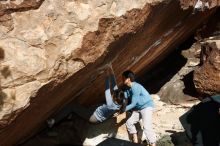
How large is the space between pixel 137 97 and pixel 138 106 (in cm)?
24

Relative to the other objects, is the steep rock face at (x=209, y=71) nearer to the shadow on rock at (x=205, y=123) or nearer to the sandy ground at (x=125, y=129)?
the sandy ground at (x=125, y=129)

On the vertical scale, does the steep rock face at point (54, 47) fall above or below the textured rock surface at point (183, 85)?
above

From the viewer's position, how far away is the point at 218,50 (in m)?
9.97

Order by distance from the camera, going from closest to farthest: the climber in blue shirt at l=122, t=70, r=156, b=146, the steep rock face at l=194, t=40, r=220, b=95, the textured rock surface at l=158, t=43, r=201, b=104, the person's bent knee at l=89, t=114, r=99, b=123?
the climber in blue shirt at l=122, t=70, r=156, b=146 < the person's bent knee at l=89, t=114, r=99, b=123 < the steep rock face at l=194, t=40, r=220, b=95 < the textured rock surface at l=158, t=43, r=201, b=104

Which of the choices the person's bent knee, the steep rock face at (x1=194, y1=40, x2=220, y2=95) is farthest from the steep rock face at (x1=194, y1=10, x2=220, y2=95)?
the person's bent knee

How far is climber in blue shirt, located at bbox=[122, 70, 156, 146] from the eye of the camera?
8.53 metres

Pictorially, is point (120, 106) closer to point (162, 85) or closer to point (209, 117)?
point (209, 117)

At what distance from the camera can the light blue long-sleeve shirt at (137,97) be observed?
336 inches

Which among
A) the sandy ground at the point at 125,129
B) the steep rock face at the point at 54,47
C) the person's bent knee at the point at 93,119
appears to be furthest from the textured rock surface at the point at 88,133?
the steep rock face at the point at 54,47

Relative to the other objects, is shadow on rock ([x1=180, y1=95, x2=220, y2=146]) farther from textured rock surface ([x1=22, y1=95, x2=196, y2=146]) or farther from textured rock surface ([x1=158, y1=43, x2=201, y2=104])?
textured rock surface ([x1=158, y1=43, x2=201, y2=104])

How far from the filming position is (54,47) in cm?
686

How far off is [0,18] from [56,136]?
3.64 metres

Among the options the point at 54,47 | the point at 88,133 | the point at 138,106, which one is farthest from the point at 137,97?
the point at 54,47

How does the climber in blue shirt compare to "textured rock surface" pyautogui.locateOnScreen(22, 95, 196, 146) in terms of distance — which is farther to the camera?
"textured rock surface" pyautogui.locateOnScreen(22, 95, 196, 146)
